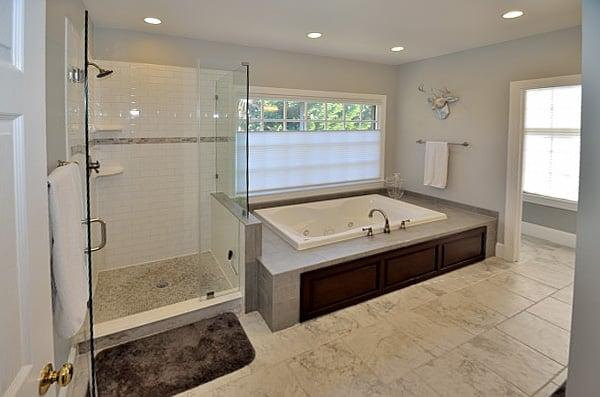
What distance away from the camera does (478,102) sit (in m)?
4.13

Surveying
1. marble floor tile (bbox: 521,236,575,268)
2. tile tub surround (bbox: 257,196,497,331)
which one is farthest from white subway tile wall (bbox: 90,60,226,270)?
marble floor tile (bbox: 521,236,575,268)

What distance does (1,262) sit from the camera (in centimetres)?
67

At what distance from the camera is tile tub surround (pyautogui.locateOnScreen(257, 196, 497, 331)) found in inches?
106

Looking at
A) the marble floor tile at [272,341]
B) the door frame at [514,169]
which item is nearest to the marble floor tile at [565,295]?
the door frame at [514,169]

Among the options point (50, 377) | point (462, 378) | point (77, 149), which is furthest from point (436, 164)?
point (50, 377)

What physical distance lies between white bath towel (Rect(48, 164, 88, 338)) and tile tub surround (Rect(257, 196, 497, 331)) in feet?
4.90

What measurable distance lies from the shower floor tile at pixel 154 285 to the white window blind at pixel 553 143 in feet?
13.3

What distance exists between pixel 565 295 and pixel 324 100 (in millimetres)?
3322

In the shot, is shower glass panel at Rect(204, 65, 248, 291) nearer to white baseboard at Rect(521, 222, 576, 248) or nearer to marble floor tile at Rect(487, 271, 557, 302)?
marble floor tile at Rect(487, 271, 557, 302)

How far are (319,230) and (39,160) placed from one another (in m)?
3.70

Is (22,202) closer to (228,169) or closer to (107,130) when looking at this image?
(228,169)

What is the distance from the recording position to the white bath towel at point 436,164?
4527mm

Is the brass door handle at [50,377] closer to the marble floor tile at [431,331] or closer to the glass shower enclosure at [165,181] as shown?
the glass shower enclosure at [165,181]

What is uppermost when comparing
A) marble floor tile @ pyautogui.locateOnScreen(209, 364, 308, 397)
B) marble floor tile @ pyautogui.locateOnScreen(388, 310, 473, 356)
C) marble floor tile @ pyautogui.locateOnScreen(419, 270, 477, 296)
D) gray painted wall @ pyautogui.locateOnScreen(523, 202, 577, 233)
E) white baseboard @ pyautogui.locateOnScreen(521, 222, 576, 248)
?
gray painted wall @ pyautogui.locateOnScreen(523, 202, 577, 233)
